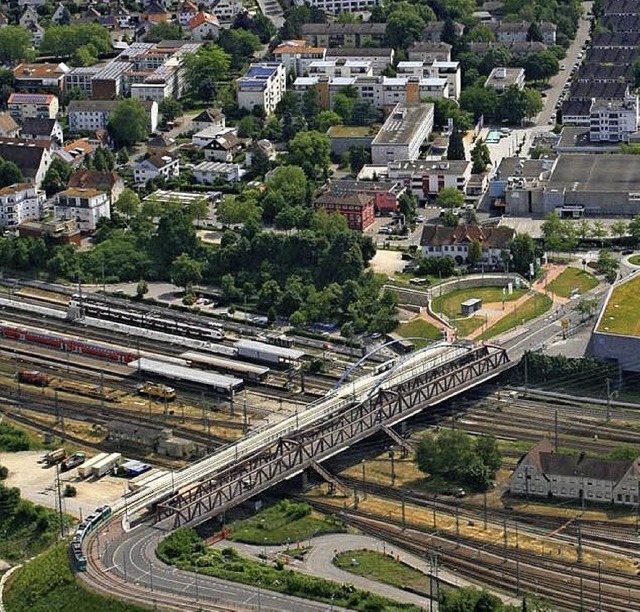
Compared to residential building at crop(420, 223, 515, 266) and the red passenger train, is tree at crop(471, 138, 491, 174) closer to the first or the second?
residential building at crop(420, 223, 515, 266)

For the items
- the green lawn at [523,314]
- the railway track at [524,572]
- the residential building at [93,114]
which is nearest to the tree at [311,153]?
the residential building at [93,114]

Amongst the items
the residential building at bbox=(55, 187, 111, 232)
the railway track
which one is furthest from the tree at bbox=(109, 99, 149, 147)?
the railway track

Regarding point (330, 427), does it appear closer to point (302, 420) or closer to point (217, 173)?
point (302, 420)

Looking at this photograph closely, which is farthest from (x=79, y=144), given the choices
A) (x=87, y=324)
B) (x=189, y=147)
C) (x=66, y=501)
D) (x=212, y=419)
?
(x=66, y=501)

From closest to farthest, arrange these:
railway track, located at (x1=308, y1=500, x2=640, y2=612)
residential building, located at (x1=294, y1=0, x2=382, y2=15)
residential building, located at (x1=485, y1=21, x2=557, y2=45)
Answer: railway track, located at (x1=308, y1=500, x2=640, y2=612) < residential building, located at (x1=485, y1=21, x2=557, y2=45) < residential building, located at (x1=294, y1=0, x2=382, y2=15)

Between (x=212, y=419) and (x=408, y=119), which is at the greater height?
(x=408, y=119)

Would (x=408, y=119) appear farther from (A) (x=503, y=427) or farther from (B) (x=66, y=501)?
(B) (x=66, y=501)
